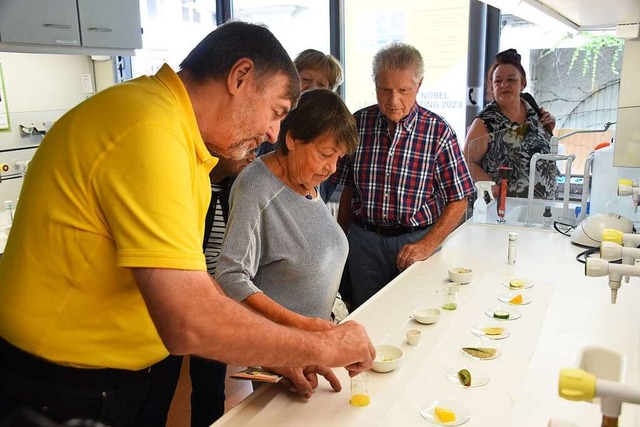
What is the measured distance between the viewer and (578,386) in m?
0.64

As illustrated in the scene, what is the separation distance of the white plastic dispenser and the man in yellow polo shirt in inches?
66.7

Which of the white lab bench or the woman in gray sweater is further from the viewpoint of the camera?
the woman in gray sweater

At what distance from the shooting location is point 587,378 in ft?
2.12

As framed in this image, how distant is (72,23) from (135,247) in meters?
2.87

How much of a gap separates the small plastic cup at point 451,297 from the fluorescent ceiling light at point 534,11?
881mm

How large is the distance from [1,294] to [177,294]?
1.43 ft

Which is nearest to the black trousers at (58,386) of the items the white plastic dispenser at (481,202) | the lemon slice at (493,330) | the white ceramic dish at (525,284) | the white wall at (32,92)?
the lemon slice at (493,330)

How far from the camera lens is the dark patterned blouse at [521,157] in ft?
9.02

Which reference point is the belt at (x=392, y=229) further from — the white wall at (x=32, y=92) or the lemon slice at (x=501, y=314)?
the white wall at (x=32, y=92)

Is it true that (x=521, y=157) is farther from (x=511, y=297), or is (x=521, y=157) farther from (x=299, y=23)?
(x=299, y=23)

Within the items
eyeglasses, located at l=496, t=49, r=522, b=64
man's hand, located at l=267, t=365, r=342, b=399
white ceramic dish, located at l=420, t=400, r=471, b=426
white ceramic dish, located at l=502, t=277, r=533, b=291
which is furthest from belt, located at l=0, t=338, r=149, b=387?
eyeglasses, located at l=496, t=49, r=522, b=64

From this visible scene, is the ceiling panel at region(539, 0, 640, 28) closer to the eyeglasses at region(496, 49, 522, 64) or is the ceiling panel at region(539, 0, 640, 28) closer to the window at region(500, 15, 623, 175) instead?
the eyeglasses at region(496, 49, 522, 64)

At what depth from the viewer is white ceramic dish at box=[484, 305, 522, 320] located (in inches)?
67.0

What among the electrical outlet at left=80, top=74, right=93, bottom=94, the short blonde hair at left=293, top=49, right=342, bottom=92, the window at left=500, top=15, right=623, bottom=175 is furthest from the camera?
the electrical outlet at left=80, top=74, right=93, bottom=94
